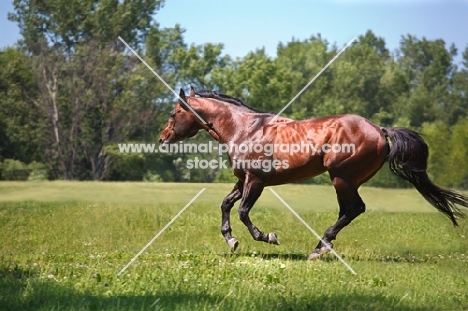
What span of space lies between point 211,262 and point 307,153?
7.08ft

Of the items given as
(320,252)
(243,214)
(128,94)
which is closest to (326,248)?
(320,252)

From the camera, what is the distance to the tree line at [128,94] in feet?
147

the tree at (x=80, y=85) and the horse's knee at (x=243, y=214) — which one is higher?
the tree at (x=80, y=85)

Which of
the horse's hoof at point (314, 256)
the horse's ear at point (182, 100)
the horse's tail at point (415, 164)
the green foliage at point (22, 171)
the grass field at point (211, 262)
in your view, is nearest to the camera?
the grass field at point (211, 262)

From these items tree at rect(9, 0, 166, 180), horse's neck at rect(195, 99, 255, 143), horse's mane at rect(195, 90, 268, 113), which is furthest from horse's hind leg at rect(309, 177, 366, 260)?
tree at rect(9, 0, 166, 180)

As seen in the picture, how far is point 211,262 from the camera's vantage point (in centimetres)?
1032

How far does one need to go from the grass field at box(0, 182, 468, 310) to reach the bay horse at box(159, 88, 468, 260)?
0.73 meters

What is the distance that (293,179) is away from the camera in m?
11.6

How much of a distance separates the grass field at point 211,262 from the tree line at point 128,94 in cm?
2379

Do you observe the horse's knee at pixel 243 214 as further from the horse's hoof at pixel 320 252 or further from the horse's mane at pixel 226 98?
the horse's mane at pixel 226 98

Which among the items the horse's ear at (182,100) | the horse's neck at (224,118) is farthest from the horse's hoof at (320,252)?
the horse's ear at (182,100)

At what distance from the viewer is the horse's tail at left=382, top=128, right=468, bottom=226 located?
→ 456 inches

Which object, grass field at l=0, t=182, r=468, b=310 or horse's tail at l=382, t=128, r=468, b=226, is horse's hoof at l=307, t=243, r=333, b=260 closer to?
grass field at l=0, t=182, r=468, b=310

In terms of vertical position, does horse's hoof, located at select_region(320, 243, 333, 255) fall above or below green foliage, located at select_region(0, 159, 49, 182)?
above
